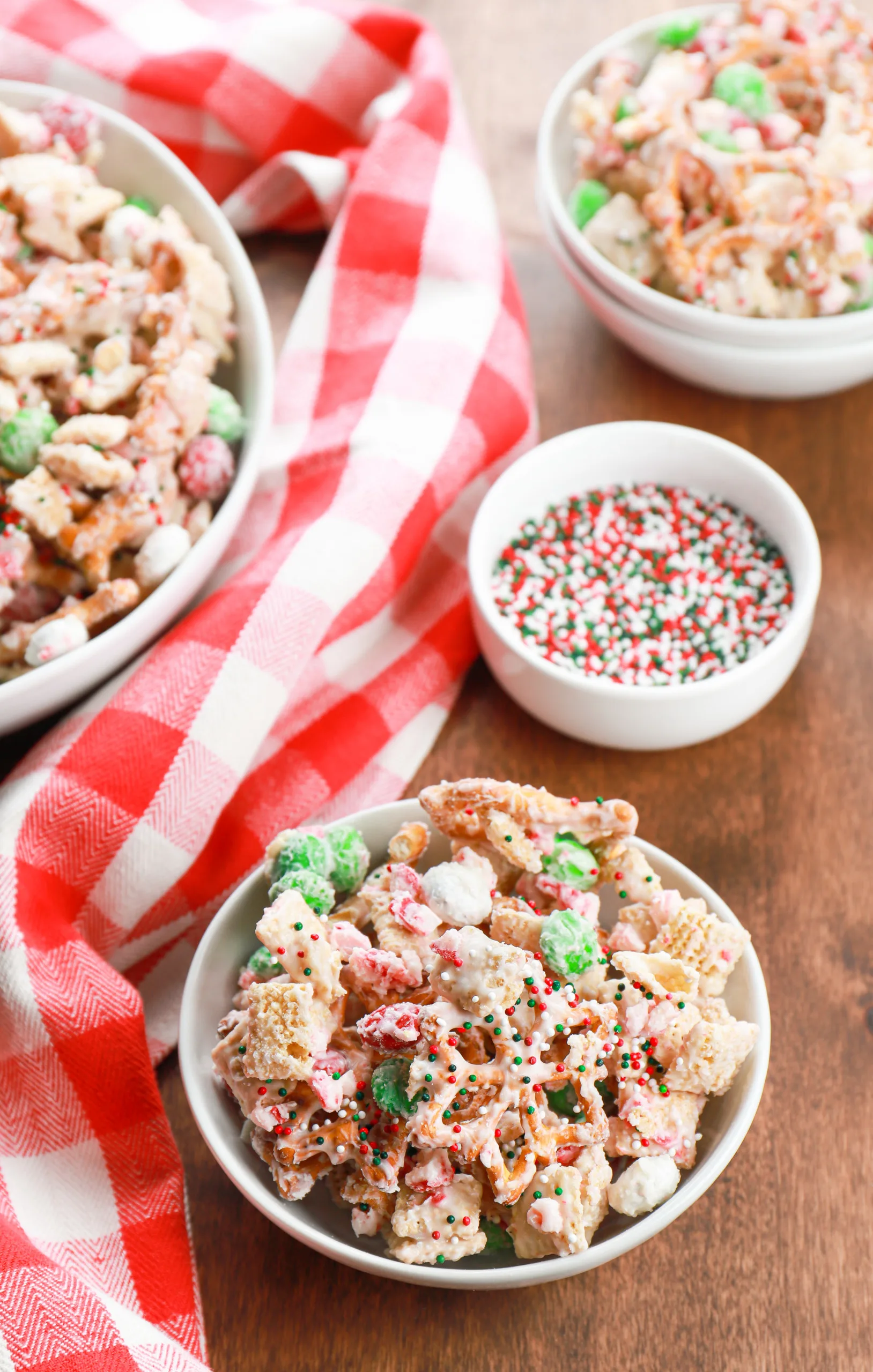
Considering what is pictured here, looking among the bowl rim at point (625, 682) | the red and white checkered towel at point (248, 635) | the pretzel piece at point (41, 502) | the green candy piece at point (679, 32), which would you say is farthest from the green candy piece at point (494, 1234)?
the green candy piece at point (679, 32)

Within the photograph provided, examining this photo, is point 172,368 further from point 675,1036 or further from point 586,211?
point 675,1036

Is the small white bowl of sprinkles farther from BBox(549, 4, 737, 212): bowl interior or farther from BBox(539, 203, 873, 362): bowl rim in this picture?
BBox(549, 4, 737, 212): bowl interior

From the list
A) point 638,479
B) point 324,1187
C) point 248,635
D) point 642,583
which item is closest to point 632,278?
point 638,479

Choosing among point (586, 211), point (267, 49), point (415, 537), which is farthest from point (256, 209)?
point (415, 537)

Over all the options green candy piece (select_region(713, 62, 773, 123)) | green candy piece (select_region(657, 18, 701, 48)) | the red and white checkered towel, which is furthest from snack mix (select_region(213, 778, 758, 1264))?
green candy piece (select_region(657, 18, 701, 48))

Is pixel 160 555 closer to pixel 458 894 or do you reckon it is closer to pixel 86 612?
pixel 86 612

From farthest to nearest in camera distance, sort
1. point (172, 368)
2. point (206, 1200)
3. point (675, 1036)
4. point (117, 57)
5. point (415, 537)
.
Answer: point (117, 57)
point (415, 537)
point (172, 368)
point (206, 1200)
point (675, 1036)
